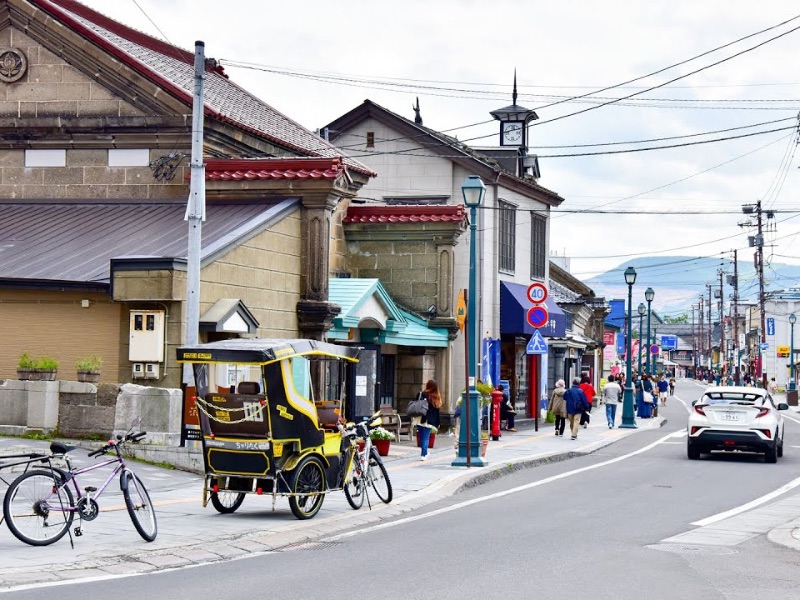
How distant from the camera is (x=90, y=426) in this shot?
64.3 feet

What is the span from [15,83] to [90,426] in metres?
10.2

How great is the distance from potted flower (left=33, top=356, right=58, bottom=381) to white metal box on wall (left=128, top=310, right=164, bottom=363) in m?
1.29

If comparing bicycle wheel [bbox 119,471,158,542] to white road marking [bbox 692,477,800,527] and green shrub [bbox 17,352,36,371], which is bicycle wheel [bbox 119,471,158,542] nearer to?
white road marking [bbox 692,477,800,527]

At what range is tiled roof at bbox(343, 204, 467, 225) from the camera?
3044 cm

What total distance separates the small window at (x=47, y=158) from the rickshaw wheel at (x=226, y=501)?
13.2m

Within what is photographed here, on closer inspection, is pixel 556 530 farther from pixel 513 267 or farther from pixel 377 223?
pixel 513 267

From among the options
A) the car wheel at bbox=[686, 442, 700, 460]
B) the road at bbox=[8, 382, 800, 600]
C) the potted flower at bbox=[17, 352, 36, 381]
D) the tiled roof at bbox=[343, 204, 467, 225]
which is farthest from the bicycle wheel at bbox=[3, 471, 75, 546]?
the tiled roof at bbox=[343, 204, 467, 225]

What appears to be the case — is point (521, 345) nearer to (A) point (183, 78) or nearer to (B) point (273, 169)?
(A) point (183, 78)

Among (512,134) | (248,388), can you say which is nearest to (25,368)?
(248,388)

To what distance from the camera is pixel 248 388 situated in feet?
48.1

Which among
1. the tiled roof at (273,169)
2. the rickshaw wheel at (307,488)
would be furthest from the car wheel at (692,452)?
the rickshaw wheel at (307,488)

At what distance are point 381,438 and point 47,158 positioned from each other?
982 cm

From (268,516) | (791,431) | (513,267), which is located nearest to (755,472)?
(268,516)

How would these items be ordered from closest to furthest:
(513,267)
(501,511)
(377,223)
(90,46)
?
(501,511) < (90,46) < (377,223) < (513,267)
